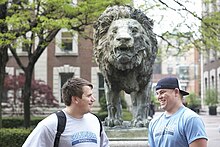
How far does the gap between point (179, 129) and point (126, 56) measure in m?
2.91

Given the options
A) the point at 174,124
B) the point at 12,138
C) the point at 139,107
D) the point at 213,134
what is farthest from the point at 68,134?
the point at 213,134

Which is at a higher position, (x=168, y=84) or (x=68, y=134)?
(x=168, y=84)

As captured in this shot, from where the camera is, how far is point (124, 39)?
6.89 meters

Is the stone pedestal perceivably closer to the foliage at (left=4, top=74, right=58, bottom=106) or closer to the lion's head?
the lion's head

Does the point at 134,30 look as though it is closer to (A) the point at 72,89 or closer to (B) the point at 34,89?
(A) the point at 72,89

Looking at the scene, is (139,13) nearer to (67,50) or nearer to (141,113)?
(141,113)

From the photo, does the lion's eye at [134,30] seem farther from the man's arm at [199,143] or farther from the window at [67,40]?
the window at [67,40]

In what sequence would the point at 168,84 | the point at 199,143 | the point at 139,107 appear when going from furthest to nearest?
the point at 139,107
the point at 168,84
the point at 199,143

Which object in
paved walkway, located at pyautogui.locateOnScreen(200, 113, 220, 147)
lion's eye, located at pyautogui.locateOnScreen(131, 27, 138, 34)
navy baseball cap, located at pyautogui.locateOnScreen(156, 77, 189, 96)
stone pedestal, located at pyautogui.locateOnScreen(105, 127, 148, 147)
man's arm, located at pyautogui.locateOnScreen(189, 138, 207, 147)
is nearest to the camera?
man's arm, located at pyautogui.locateOnScreen(189, 138, 207, 147)

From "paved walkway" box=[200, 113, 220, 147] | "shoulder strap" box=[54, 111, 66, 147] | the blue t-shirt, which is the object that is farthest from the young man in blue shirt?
"paved walkway" box=[200, 113, 220, 147]

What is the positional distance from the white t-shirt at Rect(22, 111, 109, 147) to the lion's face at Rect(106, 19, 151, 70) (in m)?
3.00

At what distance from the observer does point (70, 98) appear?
12.9ft

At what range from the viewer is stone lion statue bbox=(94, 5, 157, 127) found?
275 inches

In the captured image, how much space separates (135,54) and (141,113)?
1082 millimetres
